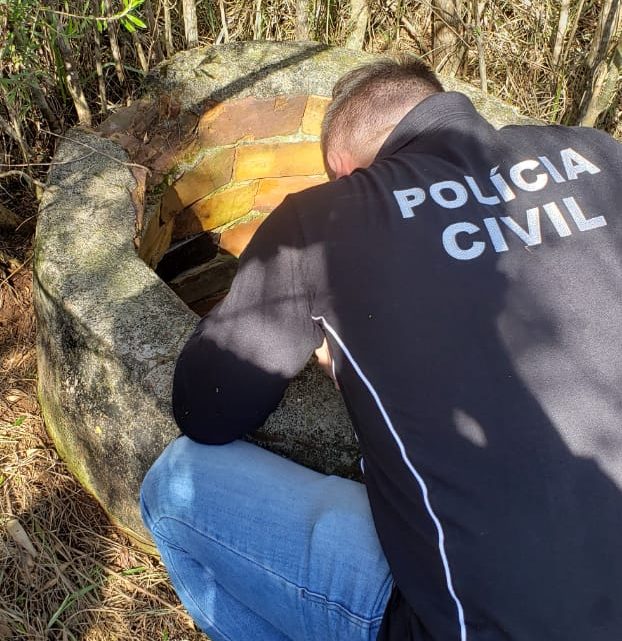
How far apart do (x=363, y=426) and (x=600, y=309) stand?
47 cm

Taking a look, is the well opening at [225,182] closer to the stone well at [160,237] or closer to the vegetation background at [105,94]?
the stone well at [160,237]

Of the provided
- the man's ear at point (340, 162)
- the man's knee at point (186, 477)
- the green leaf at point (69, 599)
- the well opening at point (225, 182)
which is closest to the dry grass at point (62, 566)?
the green leaf at point (69, 599)

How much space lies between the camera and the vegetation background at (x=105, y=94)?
2.00 meters

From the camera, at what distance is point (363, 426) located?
1.34 metres

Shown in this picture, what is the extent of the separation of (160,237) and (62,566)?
103 centimetres

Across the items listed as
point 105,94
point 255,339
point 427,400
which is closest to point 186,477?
point 255,339

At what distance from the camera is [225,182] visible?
254 cm

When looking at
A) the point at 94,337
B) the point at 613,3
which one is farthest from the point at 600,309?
the point at 613,3

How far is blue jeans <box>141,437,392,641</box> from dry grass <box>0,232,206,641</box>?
360mm

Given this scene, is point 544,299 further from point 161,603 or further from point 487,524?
point 161,603

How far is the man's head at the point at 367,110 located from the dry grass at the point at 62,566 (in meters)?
1.23

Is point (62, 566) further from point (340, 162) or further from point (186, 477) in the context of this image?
point (340, 162)

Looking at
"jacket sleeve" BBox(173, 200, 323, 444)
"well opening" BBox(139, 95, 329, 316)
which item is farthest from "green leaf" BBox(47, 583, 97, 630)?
"well opening" BBox(139, 95, 329, 316)

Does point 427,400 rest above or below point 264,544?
above
